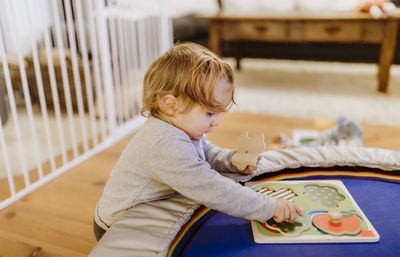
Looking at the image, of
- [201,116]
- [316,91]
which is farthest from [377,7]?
[201,116]

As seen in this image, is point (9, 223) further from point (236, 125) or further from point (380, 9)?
point (380, 9)

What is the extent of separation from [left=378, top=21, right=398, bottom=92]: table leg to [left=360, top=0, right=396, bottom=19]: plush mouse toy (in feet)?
0.28

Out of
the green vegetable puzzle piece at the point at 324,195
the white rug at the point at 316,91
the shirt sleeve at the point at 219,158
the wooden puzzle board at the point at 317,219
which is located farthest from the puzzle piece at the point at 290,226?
A: the white rug at the point at 316,91

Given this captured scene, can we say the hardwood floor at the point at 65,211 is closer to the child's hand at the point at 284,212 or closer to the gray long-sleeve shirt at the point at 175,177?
the gray long-sleeve shirt at the point at 175,177

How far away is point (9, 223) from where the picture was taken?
4.08 ft

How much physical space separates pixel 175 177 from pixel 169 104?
15cm

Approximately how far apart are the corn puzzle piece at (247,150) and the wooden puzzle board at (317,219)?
0.08m

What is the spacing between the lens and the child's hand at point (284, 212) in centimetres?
90

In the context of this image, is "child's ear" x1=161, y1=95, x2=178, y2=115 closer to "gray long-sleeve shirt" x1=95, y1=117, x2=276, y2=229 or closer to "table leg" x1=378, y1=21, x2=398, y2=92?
"gray long-sleeve shirt" x1=95, y1=117, x2=276, y2=229

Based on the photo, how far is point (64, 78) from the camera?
1516 mm

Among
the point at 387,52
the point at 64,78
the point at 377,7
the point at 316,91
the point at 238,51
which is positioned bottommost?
the point at 316,91

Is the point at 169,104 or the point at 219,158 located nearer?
the point at 169,104

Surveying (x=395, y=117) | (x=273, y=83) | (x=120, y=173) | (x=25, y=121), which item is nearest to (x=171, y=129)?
(x=120, y=173)

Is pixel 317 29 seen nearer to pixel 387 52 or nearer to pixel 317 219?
pixel 387 52
